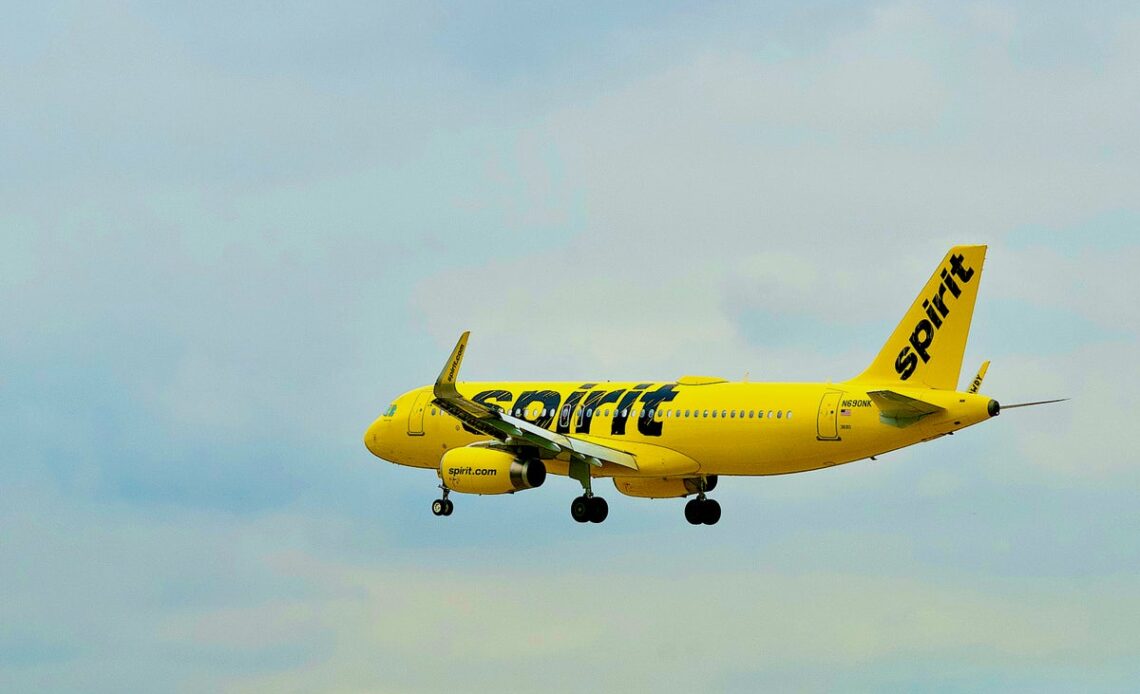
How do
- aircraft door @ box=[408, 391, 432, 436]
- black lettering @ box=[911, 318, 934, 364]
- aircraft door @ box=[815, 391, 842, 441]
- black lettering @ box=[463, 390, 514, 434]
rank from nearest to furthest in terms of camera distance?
black lettering @ box=[911, 318, 934, 364] → aircraft door @ box=[815, 391, 842, 441] → black lettering @ box=[463, 390, 514, 434] → aircraft door @ box=[408, 391, 432, 436]

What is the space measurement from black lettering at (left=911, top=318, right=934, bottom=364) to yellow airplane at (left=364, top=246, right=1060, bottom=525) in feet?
0.10

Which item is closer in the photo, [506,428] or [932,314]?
[932,314]

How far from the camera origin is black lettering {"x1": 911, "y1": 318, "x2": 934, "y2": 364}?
61.9 m

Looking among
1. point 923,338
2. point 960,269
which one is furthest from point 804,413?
point 960,269

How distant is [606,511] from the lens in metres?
68.2

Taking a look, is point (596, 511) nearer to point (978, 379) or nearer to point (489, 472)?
point (489, 472)

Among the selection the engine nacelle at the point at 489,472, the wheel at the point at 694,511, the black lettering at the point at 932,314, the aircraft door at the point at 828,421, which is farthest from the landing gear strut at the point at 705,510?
the black lettering at the point at 932,314

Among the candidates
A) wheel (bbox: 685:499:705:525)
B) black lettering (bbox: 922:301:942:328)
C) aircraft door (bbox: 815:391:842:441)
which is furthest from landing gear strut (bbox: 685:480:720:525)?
black lettering (bbox: 922:301:942:328)

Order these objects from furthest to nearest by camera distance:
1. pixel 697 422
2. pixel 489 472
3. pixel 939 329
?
pixel 697 422, pixel 489 472, pixel 939 329

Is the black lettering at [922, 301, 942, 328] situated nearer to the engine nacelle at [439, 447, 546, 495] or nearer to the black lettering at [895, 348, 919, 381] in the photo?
the black lettering at [895, 348, 919, 381]

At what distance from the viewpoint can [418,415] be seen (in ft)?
237

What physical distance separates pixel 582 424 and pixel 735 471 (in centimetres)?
595

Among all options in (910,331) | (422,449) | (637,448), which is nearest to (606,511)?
(637,448)

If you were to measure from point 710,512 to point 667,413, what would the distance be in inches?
206
